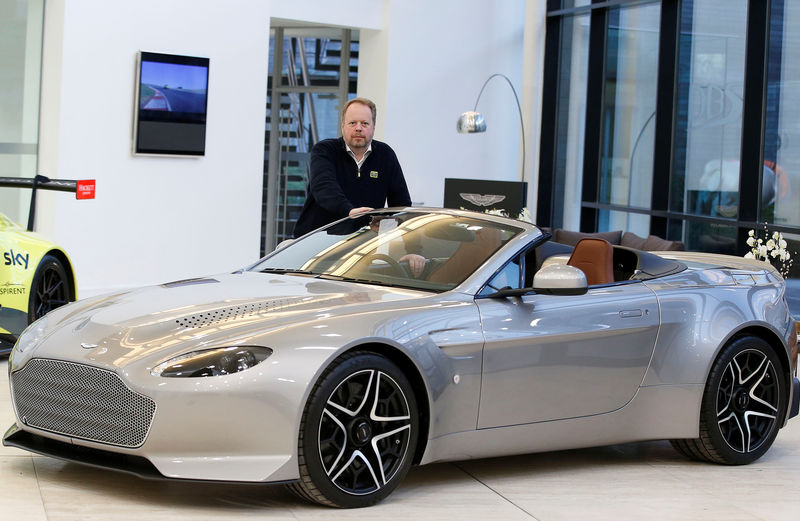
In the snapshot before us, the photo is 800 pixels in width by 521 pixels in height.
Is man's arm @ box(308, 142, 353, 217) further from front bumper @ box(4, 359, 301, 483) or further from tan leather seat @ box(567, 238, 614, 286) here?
front bumper @ box(4, 359, 301, 483)

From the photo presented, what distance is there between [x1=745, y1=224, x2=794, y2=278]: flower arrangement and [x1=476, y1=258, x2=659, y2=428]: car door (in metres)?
4.66

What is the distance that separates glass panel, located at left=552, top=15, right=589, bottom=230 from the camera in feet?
48.2

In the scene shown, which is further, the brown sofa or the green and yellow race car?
the brown sofa

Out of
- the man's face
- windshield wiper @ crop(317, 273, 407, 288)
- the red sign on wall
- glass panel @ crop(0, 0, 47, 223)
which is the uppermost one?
glass panel @ crop(0, 0, 47, 223)

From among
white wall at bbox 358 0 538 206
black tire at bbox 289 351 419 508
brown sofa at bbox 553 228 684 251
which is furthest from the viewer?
white wall at bbox 358 0 538 206

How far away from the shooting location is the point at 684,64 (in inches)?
494

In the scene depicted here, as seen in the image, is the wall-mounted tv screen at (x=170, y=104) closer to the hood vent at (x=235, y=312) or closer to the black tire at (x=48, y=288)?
the black tire at (x=48, y=288)

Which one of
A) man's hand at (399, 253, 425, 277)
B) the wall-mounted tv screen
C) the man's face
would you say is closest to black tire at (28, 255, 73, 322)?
the man's face

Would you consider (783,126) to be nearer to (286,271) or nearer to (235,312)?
(286,271)

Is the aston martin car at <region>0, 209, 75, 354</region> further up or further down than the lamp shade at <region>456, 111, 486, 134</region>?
further down

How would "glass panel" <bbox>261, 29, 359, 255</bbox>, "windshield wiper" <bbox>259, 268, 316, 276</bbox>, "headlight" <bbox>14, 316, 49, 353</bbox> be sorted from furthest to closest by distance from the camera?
"glass panel" <bbox>261, 29, 359, 255</bbox>
"windshield wiper" <bbox>259, 268, 316, 276</bbox>
"headlight" <bbox>14, 316, 49, 353</bbox>

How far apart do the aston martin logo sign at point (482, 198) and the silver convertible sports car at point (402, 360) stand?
267 inches

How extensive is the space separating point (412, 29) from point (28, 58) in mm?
4707

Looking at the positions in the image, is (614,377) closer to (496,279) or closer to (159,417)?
(496,279)
